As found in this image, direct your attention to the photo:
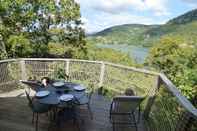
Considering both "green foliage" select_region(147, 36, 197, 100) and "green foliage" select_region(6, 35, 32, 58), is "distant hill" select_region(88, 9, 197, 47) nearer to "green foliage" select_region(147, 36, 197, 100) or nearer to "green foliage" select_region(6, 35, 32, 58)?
"green foliage" select_region(147, 36, 197, 100)

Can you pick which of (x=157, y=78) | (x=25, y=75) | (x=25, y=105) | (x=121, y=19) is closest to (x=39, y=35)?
(x=25, y=75)

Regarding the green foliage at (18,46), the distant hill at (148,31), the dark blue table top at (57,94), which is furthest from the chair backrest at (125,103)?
the distant hill at (148,31)

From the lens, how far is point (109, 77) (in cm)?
742

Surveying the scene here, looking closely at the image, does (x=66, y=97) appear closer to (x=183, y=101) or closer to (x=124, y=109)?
(x=124, y=109)

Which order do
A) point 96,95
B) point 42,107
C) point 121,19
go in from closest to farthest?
1. point 42,107
2. point 96,95
3. point 121,19

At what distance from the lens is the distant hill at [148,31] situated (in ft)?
197

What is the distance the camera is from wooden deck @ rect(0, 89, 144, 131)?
17.0 ft

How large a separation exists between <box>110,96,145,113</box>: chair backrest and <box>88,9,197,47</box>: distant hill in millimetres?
50841

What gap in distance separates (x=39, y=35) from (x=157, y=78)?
30.4ft

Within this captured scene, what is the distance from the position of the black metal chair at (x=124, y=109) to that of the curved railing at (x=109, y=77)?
1.21 ft

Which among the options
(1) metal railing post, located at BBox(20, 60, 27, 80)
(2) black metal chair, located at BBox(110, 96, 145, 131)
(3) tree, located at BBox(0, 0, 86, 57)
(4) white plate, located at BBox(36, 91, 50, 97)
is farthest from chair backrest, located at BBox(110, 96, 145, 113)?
(3) tree, located at BBox(0, 0, 86, 57)

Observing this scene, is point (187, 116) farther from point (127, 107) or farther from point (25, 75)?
point (25, 75)

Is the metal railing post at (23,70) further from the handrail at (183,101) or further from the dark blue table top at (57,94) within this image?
the handrail at (183,101)

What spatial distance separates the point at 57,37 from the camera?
1446cm
